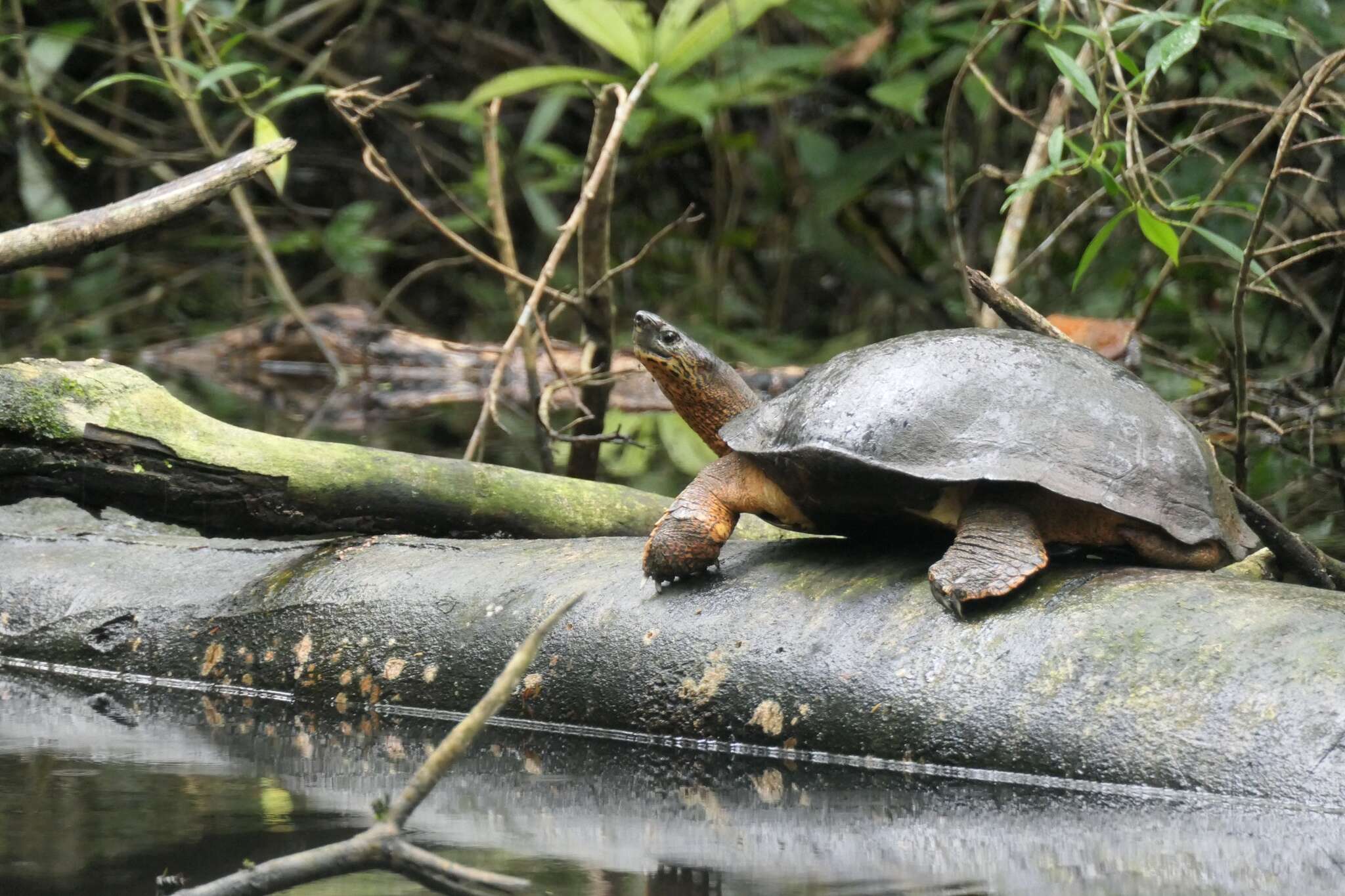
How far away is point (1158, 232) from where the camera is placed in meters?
3.29

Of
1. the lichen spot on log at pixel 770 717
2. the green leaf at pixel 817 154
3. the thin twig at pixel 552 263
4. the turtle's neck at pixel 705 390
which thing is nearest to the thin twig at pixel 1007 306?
the turtle's neck at pixel 705 390

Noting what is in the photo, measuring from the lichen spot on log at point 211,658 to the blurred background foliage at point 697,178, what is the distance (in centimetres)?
192

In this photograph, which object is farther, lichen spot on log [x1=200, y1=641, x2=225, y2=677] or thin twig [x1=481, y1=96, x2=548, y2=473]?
thin twig [x1=481, y1=96, x2=548, y2=473]

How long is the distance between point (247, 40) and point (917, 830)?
8779mm

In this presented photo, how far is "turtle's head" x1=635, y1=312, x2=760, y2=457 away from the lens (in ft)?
9.35

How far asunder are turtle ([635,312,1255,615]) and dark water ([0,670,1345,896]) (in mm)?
383

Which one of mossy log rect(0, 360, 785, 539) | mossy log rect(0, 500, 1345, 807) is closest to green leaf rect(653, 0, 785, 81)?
mossy log rect(0, 360, 785, 539)

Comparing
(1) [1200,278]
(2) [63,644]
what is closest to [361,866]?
(2) [63,644]

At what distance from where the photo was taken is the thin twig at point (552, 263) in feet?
13.3

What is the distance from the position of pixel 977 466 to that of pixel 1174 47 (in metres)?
1.31

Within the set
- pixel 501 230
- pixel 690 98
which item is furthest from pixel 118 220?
pixel 690 98

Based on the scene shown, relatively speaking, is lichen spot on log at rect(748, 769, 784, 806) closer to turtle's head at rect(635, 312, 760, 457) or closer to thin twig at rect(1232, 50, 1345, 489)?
turtle's head at rect(635, 312, 760, 457)

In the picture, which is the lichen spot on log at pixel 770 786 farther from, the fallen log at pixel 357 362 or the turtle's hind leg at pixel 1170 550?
the fallen log at pixel 357 362

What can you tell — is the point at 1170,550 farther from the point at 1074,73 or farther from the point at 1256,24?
the point at 1256,24
